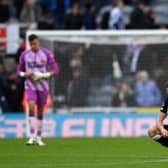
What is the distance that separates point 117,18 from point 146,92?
3.27m

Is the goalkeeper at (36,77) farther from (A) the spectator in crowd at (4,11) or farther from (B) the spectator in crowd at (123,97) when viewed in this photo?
(A) the spectator in crowd at (4,11)

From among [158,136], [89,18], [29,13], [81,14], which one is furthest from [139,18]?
[158,136]

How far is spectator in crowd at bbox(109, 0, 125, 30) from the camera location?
27280 mm

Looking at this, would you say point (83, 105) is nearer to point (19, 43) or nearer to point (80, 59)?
point (80, 59)

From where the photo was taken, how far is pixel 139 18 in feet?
90.7

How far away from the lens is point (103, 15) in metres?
28.2

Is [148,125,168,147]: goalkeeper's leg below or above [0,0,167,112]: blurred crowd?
above

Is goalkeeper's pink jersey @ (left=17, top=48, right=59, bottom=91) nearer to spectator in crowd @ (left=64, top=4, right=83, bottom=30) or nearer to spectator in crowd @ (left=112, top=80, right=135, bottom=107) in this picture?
spectator in crowd @ (left=112, top=80, right=135, bottom=107)

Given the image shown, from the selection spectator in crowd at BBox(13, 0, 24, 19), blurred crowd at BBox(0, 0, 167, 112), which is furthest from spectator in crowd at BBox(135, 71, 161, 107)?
spectator in crowd at BBox(13, 0, 24, 19)

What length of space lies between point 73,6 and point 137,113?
246 inches

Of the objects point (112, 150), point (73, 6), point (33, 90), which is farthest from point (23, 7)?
point (112, 150)

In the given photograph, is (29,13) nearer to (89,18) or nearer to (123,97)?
(89,18)

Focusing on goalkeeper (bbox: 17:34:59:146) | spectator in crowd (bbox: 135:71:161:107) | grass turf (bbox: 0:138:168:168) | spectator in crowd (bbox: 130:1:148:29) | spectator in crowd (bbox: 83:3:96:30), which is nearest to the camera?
grass turf (bbox: 0:138:168:168)

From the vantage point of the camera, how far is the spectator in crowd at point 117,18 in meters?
27.3
